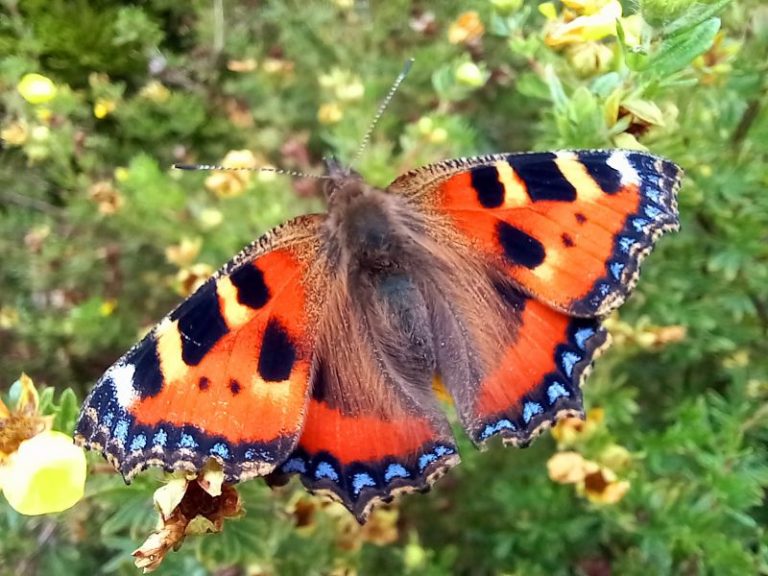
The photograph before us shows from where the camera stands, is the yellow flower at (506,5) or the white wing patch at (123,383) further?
the yellow flower at (506,5)

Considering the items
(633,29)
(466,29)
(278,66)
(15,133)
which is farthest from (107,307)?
(633,29)

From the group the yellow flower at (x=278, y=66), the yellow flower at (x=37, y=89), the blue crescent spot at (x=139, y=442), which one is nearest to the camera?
the blue crescent spot at (x=139, y=442)

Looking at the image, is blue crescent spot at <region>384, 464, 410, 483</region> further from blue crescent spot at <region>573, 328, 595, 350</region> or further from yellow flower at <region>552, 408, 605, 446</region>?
yellow flower at <region>552, 408, 605, 446</region>

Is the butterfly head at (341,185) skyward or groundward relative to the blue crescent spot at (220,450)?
skyward

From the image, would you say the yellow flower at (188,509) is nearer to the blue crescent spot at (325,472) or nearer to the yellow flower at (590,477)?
the blue crescent spot at (325,472)

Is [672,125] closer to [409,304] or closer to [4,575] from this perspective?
[409,304]

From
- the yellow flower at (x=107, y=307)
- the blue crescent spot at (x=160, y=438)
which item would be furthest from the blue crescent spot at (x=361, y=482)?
the yellow flower at (x=107, y=307)

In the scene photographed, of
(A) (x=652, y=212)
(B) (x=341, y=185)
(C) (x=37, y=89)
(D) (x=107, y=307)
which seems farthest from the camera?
(D) (x=107, y=307)

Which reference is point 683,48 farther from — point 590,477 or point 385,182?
point 385,182

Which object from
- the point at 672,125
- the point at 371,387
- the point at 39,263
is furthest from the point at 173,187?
the point at 672,125
